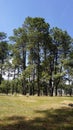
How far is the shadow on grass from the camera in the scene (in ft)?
41.0

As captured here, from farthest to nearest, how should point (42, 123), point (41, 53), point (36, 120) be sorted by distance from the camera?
point (41, 53), point (36, 120), point (42, 123)

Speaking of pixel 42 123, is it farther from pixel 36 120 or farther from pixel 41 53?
pixel 41 53

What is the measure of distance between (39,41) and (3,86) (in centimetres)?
2413

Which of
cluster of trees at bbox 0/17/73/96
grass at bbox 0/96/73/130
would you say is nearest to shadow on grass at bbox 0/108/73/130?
grass at bbox 0/96/73/130

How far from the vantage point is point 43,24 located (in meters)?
44.3

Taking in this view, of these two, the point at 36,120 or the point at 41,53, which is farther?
the point at 41,53

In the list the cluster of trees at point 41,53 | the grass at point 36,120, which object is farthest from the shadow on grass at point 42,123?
the cluster of trees at point 41,53

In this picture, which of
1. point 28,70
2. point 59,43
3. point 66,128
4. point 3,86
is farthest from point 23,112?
point 3,86

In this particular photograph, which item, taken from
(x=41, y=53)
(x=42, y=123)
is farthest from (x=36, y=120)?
(x=41, y=53)

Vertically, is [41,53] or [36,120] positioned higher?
[41,53]

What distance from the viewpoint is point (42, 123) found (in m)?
13.3

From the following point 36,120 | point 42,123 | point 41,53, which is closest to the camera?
point 42,123

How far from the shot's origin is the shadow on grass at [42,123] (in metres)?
12.5

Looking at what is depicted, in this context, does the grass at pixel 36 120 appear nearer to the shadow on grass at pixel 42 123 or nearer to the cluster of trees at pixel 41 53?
the shadow on grass at pixel 42 123
